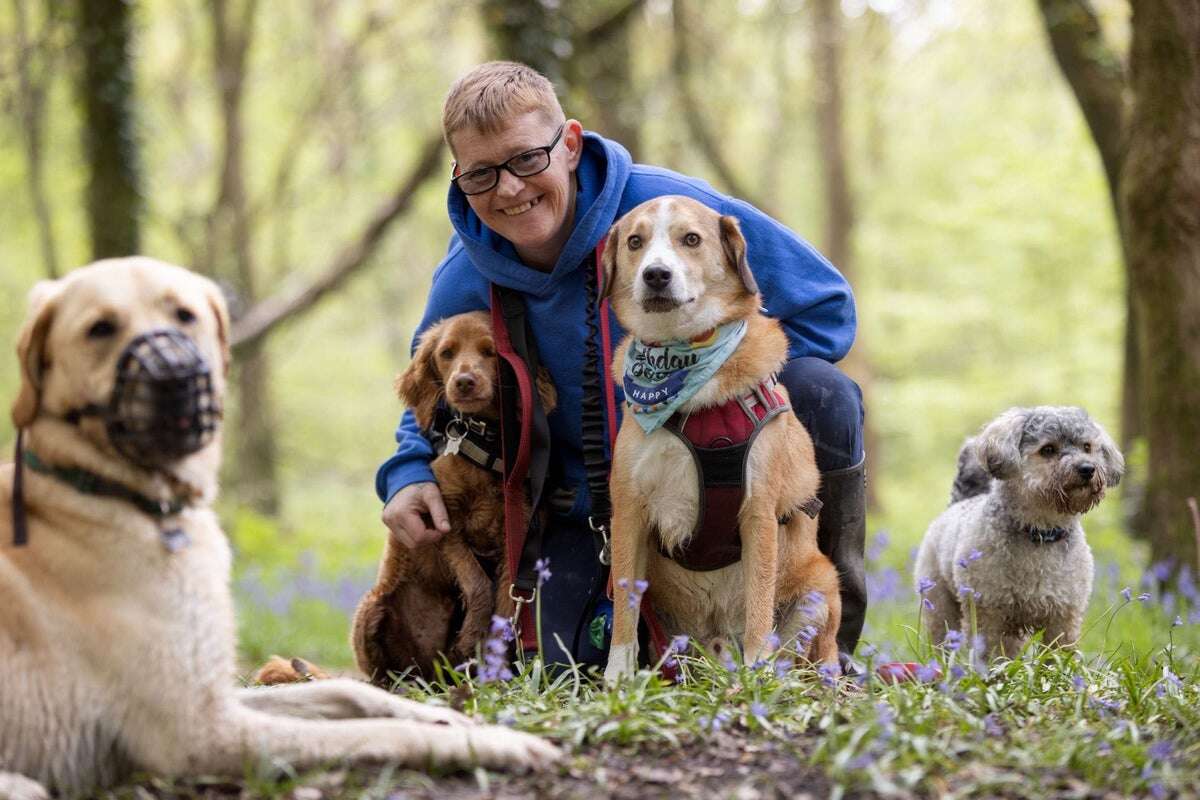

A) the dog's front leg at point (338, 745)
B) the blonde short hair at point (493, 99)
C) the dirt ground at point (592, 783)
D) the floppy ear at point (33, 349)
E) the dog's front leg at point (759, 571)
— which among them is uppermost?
the blonde short hair at point (493, 99)

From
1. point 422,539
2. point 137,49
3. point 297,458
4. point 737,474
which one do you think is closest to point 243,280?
point 297,458

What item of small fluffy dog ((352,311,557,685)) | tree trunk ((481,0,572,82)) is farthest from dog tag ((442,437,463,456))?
tree trunk ((481,0,572,82))

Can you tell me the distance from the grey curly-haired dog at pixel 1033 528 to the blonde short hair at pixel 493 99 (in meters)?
2.24

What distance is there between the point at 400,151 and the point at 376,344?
15.2 ft

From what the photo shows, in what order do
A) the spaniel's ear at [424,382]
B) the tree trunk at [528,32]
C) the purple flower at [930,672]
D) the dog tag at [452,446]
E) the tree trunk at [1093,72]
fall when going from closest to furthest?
1. the purple flower at [930,672]
2. the dog tag at [452,446]
3. the spaniel's ear at [424,382]
4. the tree trunk at [1093,72]
5. the tree trunk at [528,32]

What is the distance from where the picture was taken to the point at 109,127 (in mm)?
9867

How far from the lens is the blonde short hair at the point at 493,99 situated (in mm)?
4395

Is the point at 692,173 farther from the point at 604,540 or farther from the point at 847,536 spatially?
the point at 604,540

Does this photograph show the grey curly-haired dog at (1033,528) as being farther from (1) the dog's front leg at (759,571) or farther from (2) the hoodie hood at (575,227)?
(2) the hoodie hood at (575,227)


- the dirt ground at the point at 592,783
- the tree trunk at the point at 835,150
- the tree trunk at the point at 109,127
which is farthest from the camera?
the tree trunk at the point at 835,150

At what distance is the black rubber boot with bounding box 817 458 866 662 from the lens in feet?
15.0

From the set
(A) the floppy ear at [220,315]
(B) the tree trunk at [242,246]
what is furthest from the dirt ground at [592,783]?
(B) the tree trunk at [242,246]

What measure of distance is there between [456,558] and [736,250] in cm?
177

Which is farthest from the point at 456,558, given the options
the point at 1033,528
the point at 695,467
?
the point at 1033,528
